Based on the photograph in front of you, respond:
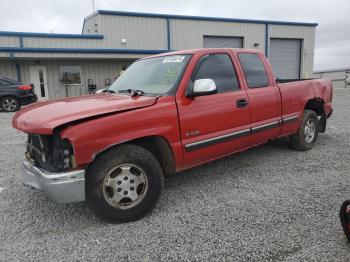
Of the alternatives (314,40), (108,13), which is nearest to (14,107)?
(108,13)

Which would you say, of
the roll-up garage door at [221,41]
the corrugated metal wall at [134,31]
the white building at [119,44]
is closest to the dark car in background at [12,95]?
the white building at [119,44]

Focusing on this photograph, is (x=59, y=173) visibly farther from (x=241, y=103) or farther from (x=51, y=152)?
(x=241, y=103)

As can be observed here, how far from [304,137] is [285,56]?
2398cm

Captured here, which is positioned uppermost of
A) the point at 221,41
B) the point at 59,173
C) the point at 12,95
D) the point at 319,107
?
the point at 221,41

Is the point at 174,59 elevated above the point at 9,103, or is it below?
above

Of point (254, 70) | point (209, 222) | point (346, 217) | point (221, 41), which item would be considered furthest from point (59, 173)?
point (221, 41)

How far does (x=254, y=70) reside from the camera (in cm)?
455

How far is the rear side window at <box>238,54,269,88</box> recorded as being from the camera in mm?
4387

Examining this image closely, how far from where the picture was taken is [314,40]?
27938 millimetres

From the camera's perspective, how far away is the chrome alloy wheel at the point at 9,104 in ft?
42.4

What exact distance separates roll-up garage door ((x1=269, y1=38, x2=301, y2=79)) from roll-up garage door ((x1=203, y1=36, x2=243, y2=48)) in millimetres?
3414

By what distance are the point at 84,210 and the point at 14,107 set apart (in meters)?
11.6

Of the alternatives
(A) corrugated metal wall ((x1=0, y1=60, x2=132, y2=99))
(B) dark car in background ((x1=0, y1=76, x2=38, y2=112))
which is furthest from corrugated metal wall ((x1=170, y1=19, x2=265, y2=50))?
(B) dark car in background ((x1=0, y1=76, x2=38, y2=112))

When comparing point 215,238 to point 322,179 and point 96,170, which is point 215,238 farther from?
point 322,179
